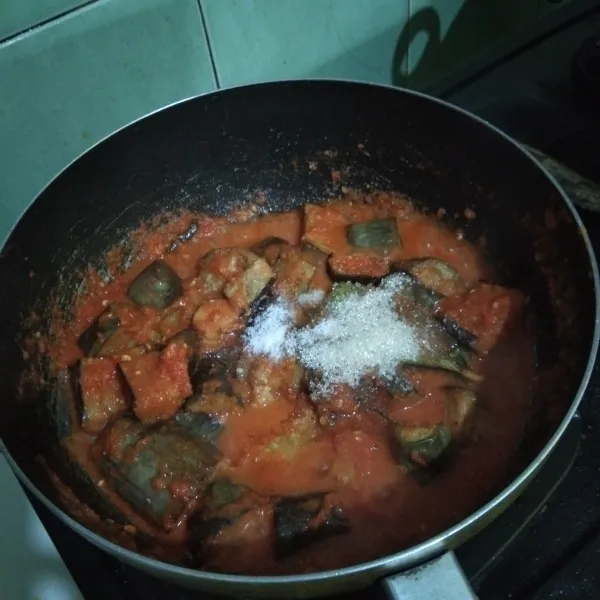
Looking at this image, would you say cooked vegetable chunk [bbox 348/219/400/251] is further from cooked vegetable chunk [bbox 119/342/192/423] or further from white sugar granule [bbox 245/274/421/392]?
cooked vegetable chunk [bbox 119/342/192/423]

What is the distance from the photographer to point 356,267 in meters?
1.23

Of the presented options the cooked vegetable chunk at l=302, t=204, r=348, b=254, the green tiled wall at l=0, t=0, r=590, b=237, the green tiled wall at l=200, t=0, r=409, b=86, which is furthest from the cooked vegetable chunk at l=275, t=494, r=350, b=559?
the green tiled wall at l=200, t=0, r=409, b=86

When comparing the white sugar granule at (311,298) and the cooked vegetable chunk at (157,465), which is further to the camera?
the white sugar granule at (311,298)

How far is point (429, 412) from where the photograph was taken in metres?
1.05

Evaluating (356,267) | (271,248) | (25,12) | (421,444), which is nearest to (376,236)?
(356,267)

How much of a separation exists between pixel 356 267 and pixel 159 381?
0.40m

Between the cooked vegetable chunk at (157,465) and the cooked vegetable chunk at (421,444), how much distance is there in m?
0.27

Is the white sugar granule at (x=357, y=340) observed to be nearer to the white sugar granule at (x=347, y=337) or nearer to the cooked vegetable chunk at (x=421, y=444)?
the white sugar granule at (x=347, y=337)

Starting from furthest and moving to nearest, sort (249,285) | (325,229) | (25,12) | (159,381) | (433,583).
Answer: (325,229)
(249,285)
(159,381)
(25,12)
(433,583)

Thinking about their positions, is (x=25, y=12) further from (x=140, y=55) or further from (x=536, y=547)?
(x=536, y=547)

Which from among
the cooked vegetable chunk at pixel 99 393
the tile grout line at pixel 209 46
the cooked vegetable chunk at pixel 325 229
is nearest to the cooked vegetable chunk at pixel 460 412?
the cooked vegetable chunk at pixel 325 229

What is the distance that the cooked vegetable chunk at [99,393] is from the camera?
107cm

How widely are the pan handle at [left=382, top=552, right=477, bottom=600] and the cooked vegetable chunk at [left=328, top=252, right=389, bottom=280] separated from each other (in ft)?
2.03

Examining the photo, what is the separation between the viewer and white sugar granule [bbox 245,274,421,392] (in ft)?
3.56
